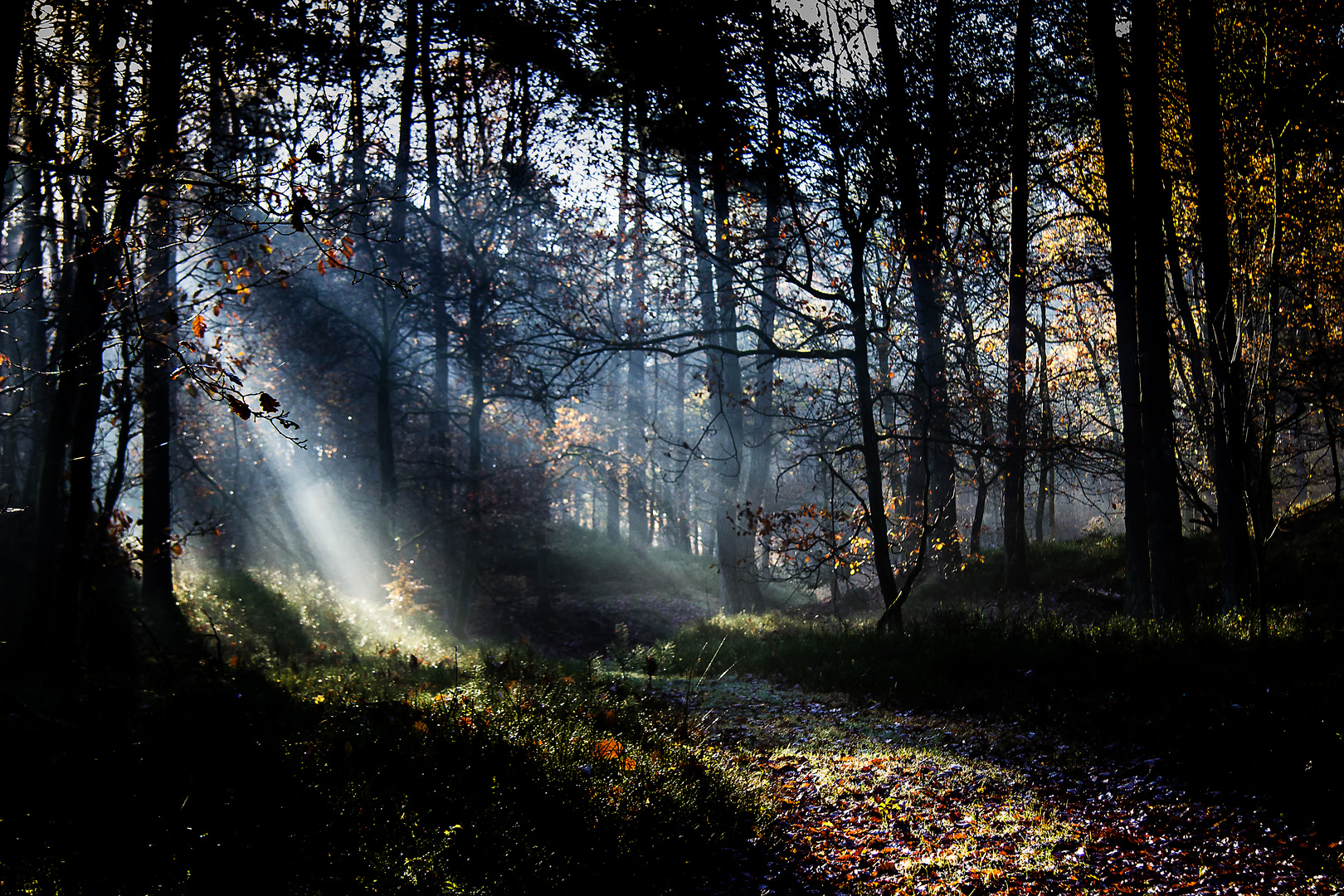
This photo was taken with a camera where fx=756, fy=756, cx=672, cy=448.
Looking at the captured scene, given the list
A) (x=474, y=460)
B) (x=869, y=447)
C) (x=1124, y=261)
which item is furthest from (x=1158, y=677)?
(x=474, y=460)

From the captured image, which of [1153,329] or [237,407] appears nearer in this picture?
A: [237,407]

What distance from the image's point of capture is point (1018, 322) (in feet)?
44.0

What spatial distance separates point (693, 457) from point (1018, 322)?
637 centimetres

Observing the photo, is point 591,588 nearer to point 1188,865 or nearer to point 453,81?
point 453,81

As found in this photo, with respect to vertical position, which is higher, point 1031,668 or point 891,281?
point 891,281

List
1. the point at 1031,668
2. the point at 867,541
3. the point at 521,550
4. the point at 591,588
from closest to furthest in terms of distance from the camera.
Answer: the point at 1031,668 → the point at 867,541 → the point at 521,550 → the point at 591,588

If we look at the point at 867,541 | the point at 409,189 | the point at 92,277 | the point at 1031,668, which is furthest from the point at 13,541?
the point at 1031,668

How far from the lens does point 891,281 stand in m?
12.2

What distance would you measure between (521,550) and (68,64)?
59.0 ft

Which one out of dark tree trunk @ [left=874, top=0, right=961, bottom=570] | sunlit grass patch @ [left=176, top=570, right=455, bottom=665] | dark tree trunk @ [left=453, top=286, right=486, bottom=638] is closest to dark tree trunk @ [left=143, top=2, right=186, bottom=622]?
sunlit grass patch @ [left=176, top=570, right=455, bottom=665]

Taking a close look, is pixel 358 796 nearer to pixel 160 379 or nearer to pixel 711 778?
pixel 711 778

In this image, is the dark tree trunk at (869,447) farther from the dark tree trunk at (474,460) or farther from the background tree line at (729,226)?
the dark tree trunk at (474,460)

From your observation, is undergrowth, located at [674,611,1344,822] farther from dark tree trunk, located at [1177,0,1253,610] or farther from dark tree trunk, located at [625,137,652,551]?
dark tree trunk, located at [625,137,652,551]

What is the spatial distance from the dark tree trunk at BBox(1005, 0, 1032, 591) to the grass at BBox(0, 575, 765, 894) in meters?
8.70
